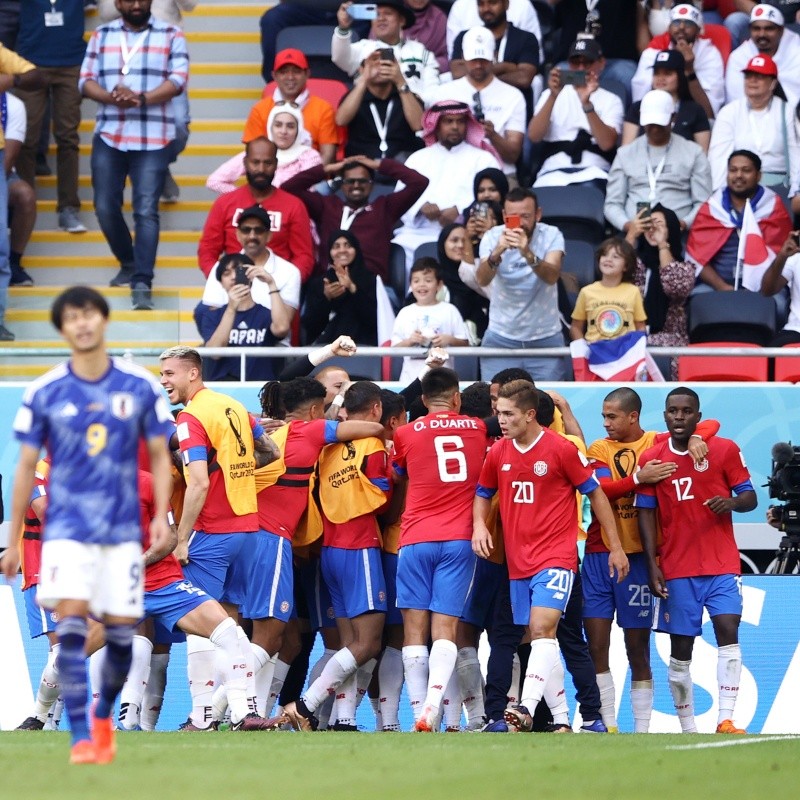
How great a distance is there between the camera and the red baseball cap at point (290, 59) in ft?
50.4

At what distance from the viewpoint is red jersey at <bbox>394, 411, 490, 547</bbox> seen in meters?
9.96

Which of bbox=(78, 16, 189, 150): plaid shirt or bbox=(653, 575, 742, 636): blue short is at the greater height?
bbox=(78, 16, 189, 150): plaid shirt

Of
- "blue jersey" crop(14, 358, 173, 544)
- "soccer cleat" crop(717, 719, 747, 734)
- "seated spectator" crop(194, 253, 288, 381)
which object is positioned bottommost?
"soccer cleat" crop(717, 719, 747, 734)

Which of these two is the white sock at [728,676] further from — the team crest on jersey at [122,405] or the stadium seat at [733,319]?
the team crest on jersey at [122,405]

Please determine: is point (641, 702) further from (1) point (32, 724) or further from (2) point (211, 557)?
(1) point (32, 724)

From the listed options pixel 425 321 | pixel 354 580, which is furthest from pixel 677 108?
pixel 354 580

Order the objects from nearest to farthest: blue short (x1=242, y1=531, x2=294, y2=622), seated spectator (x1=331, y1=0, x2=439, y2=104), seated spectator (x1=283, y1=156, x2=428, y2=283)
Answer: blue short (x1=242, y1=531, x2=294, y2=622), seated spectator (x1=283, y1=156, x2=428, y2=283), seated spectator (x1=331, y1=0, x2=439, y2=104)

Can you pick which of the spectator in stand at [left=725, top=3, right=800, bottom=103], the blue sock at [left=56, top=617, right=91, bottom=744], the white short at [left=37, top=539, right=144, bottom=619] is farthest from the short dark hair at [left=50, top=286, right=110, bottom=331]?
the spectator in stand at [left=725, top=3, right=800, bottom=103]

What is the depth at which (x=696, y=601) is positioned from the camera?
10.4 m

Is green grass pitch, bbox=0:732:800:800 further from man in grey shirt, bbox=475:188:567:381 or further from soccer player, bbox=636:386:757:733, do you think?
man in grey shirt, bbox=475:188:567:381

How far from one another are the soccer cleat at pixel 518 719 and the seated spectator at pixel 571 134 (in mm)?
6654

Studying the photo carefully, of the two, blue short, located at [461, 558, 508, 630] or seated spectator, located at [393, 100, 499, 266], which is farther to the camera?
seated spectator, located at [393, 100, 499, 266]

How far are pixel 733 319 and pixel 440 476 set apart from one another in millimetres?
4554

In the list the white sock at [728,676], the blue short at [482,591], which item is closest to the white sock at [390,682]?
the blue short at [482,591]
